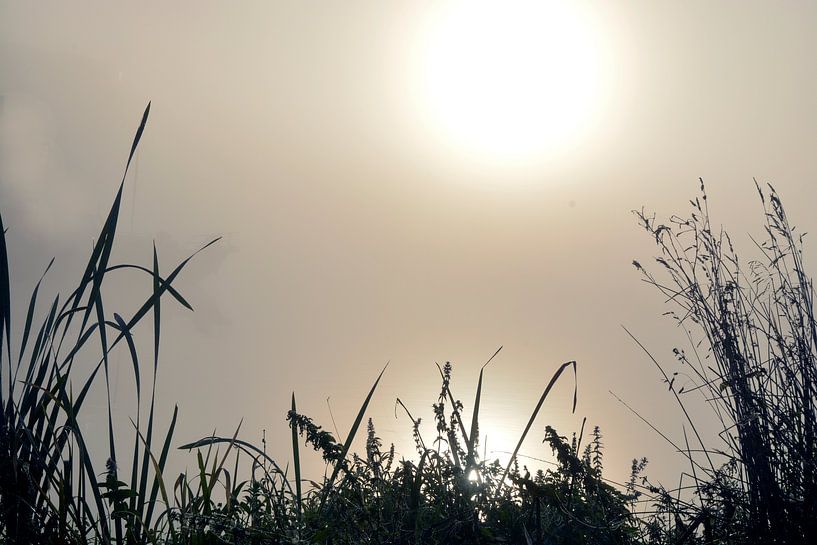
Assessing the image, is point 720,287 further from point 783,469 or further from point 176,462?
point 176,462

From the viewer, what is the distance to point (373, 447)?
1.35 m

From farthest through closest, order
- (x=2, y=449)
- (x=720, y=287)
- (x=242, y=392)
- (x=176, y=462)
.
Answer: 1. (x=242, y=392)
2. (x=176, y=462)
3. (x=720, y=287)
4. (x=2, y=449)

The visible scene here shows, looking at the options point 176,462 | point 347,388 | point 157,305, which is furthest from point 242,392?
point 157,305

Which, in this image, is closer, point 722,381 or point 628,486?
point 722,381

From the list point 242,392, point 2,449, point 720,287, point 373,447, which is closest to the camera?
point 2,449

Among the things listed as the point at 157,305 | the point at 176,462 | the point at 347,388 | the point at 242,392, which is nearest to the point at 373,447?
the point at 157,305

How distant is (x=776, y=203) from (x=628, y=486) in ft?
2.42

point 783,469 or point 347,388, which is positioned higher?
point 347,388

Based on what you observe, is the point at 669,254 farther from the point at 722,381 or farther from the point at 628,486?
the point at 628,486

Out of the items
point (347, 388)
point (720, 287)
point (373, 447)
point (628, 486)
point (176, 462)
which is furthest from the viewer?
point (347, 388)

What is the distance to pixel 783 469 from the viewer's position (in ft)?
4.25

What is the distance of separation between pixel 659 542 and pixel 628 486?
264 millimetres

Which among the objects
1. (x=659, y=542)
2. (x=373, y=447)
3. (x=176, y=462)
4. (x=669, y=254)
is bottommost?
(x=659, y=542)

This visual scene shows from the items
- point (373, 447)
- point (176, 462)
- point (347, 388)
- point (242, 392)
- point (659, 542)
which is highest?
point (242, 392)
